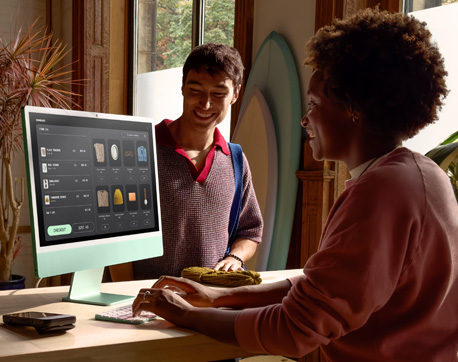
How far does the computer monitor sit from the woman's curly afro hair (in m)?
0.64

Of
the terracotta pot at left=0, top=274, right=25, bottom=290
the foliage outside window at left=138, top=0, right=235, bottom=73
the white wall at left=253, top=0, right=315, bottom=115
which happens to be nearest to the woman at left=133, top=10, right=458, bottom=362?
the white wall at left=253, top=0, right=315, bottom=115

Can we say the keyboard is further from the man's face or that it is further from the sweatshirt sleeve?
the man's face

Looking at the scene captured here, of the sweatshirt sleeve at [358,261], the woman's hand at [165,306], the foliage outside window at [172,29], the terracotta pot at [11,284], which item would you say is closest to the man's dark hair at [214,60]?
the woman's hand at [165,306]

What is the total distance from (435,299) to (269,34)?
85.4 inches

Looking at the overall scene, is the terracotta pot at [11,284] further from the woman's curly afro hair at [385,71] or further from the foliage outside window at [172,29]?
the woman's curly afro hair at [385,71]

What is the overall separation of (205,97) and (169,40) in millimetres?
2643

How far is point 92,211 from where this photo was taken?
4.95 ft

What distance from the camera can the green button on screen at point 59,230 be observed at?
1395 millimetres

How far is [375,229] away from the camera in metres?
1.03

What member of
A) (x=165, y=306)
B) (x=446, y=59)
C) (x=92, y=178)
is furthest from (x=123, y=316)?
(x=446, y=59)

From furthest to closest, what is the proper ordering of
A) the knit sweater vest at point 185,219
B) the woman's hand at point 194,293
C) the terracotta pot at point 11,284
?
1. the terracotta pot at point 11,284
2. the knit sweater vest at point 185,219
3. the woman's hand at point 194,293

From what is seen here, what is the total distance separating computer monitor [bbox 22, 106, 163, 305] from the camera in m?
1.38

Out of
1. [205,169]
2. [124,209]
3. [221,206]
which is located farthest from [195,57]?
[124,209]

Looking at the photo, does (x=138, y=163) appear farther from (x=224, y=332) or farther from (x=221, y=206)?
(x=224, y=332)
